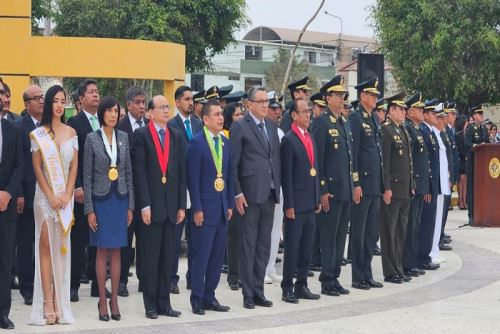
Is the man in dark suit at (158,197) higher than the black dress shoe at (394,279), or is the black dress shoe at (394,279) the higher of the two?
the man in dark suit at (158,197)

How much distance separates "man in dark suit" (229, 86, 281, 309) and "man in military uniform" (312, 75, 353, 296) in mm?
840

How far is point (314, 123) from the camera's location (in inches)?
415

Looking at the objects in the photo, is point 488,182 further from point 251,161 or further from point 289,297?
point 251,161

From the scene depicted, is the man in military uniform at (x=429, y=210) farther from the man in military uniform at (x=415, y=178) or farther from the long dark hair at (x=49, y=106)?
the long dark hair at (x=49, y=106)

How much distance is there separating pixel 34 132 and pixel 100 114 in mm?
639

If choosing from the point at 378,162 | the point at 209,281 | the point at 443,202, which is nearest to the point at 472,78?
the point at 443,202

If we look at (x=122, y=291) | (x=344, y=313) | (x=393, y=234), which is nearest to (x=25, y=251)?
(x=122, y=291)

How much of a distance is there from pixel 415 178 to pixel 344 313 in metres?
3.13

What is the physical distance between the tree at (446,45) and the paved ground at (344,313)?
79.7 feet

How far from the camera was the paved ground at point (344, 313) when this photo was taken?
8406 millimetres

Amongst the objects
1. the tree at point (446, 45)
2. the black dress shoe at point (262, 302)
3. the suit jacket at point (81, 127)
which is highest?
the tree at point (446, 45)

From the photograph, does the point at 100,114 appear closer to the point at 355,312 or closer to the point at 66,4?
the point at 355,312

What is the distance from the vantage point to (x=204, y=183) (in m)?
9.20

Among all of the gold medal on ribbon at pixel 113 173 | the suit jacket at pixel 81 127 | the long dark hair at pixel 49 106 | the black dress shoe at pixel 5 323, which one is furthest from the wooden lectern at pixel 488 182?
the black dress shoe at pixel 5 323
